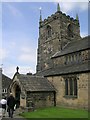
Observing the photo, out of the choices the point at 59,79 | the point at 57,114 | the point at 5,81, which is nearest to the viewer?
the point at 57,114

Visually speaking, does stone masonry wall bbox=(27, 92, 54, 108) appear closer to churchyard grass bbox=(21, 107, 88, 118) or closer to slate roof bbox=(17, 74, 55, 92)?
slate roof bbox=(17, 74, 55, 92)

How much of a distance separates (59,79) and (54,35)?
14140 mm

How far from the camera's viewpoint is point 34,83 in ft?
81.3

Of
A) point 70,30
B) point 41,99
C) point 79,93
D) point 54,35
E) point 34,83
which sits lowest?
point 41,99

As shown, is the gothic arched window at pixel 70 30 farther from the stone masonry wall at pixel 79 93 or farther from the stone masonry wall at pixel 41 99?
the stone masonry wall at pixel 41 99

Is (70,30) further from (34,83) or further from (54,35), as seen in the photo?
(34,83)

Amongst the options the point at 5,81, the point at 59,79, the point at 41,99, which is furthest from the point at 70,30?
the point at 5,81

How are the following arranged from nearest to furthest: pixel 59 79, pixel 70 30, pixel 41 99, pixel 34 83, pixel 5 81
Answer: pixel 41 99 → pixel 34 83 → pixel 59 79 → pixel 70 30 → pixel 5 81

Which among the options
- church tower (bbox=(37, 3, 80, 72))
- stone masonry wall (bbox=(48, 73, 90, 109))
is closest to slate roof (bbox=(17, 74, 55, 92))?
stone masonry wall (bbox=(48, 73, 90, 109))

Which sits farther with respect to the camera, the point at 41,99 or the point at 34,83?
the point at 34,83

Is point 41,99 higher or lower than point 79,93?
lower

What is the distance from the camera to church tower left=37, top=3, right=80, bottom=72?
3653 centimetres

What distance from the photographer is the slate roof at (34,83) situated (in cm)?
2324

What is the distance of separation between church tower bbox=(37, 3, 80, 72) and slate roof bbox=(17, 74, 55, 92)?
8687mm
